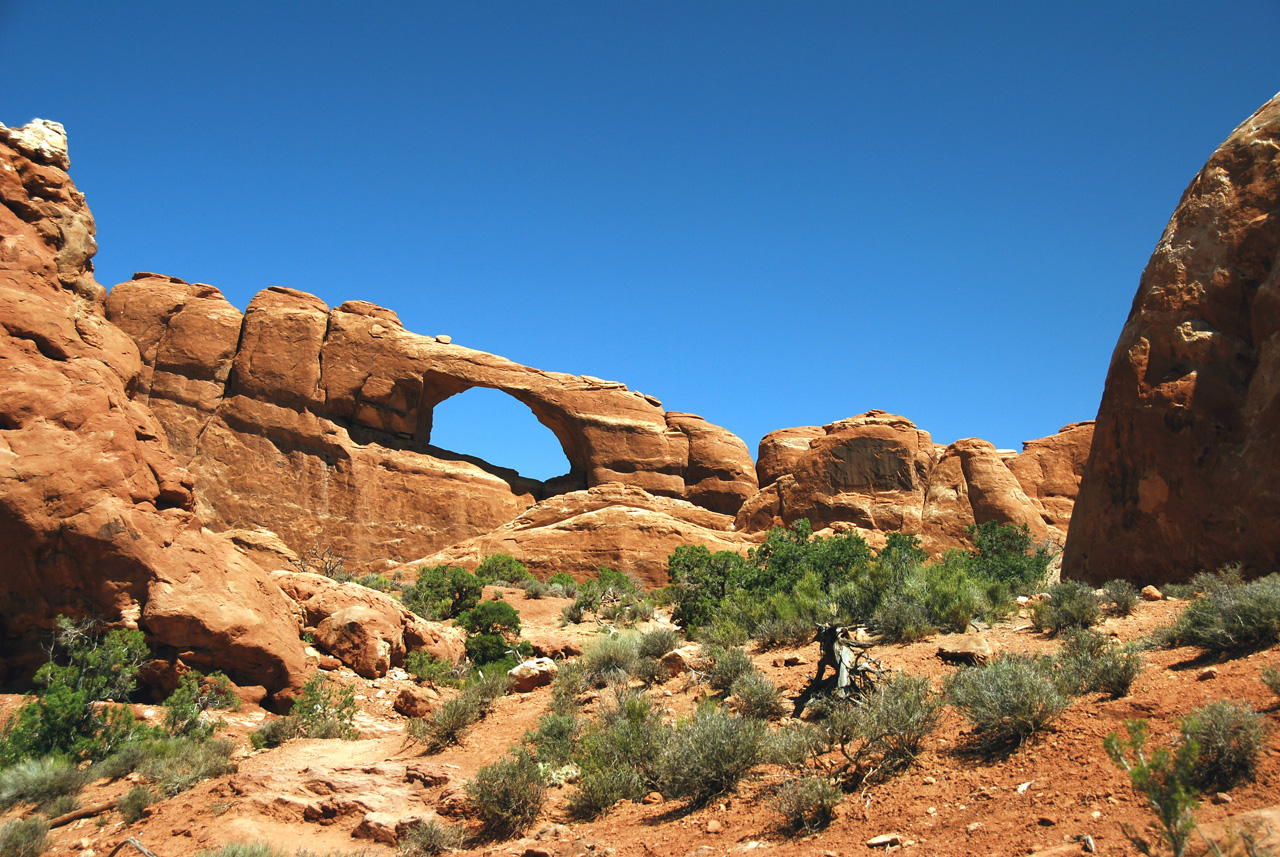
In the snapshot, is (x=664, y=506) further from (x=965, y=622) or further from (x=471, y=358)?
(x=965, y=622)

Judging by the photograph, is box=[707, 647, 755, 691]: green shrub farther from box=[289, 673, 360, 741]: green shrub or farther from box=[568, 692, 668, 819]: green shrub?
box=[289, 673, 360, 741]: green shrub

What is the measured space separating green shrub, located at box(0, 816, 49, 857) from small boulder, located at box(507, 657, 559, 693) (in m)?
6.05

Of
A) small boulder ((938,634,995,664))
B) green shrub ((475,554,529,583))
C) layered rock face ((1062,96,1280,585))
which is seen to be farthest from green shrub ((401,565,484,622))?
layered rock face ((1062,96,1280,585))

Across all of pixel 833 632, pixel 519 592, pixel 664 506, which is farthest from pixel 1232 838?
pixel 664 506

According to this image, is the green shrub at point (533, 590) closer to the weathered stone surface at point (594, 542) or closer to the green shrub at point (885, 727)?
the weathered stone surface at point (594, 542)

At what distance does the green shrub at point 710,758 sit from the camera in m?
6.57

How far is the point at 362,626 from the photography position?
509 inches


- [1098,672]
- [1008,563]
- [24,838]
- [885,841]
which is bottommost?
[24,838]

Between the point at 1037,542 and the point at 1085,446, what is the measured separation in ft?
22.0

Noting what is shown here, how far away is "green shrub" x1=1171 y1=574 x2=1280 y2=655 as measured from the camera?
6664 mm

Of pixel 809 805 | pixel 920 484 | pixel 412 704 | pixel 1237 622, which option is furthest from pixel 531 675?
pixel 920 484

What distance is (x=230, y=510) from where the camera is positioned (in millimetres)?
32719

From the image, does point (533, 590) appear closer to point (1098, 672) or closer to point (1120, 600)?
point (1120, 600)

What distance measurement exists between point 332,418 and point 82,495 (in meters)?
26.8
